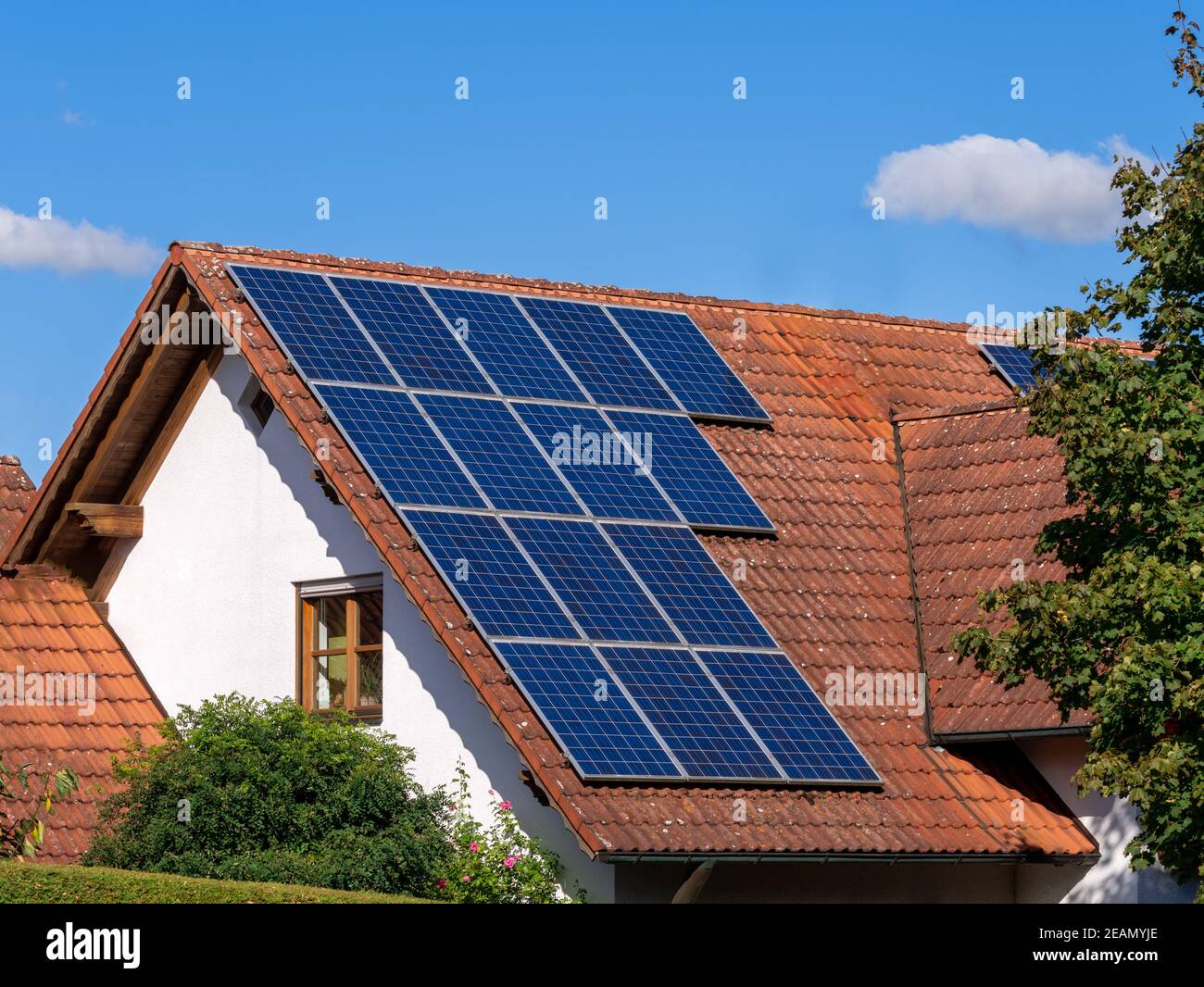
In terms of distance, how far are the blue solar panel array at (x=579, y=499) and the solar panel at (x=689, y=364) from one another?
3cm

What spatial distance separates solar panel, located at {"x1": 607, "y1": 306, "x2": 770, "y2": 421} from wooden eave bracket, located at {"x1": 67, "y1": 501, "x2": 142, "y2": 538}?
18.8 ft

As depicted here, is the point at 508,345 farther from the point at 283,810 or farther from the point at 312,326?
the point at 283,810

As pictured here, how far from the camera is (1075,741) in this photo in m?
19.2

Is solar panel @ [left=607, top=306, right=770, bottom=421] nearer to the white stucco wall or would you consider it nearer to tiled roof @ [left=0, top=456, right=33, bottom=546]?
the white stucco wall

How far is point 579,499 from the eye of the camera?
Answer: 1953 centimetres

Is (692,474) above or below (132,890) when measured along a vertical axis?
above

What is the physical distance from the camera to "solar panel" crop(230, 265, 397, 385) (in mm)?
20016

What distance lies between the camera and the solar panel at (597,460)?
19.8 metres

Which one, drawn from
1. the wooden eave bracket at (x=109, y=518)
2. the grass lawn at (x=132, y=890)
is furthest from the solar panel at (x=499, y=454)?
the grass lawn at (x=132, y=890)

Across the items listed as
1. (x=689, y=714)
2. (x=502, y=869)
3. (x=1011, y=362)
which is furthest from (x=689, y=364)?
(x=502, y=869)

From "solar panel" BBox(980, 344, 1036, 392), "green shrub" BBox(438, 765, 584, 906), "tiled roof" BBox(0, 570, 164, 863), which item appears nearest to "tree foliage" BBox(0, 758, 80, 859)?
"tiled roof" BBox(0, 570, 164, 863)

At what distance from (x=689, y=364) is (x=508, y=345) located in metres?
2.29
